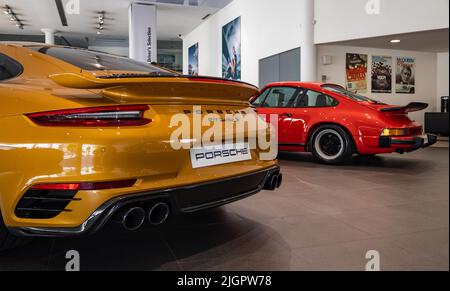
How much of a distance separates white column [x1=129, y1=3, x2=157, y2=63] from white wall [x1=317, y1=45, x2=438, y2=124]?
22.6 feet

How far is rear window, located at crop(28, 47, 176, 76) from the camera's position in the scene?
7.05 ft

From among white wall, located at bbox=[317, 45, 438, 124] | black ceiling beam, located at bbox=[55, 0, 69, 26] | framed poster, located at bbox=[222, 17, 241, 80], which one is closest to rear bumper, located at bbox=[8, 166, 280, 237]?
white wall, located at bbox=[317, 45, 438, 124]

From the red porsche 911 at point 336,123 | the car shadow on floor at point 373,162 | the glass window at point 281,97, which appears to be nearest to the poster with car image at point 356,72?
the car shadow on floor at point 373,162

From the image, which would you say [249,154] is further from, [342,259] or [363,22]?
[363,22]

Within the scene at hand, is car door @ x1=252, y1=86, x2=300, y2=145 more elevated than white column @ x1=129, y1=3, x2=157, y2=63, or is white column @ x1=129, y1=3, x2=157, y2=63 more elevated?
white column @ x1=129, y1=3, x2=157, y2=63

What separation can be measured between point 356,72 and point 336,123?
5.40 m

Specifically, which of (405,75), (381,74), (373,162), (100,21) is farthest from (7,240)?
(100,21)

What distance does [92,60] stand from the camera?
90.1 inches

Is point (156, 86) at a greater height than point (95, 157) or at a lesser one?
greater

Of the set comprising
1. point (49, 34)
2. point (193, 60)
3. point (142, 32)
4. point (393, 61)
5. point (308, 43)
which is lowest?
point (393, 61)

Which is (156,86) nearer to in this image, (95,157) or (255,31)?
(95,157)

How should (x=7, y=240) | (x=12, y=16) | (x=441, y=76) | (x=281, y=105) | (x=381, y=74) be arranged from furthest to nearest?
1. (x=12, y=16)
2. (x=441, y=76)
3. (x=381, y=74)
4. (x=281, y=105)
5. (x=7, y=240)

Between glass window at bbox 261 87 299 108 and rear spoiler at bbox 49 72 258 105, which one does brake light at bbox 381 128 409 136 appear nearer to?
glass window at bbox 261 87 299 108

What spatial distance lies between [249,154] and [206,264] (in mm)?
627
